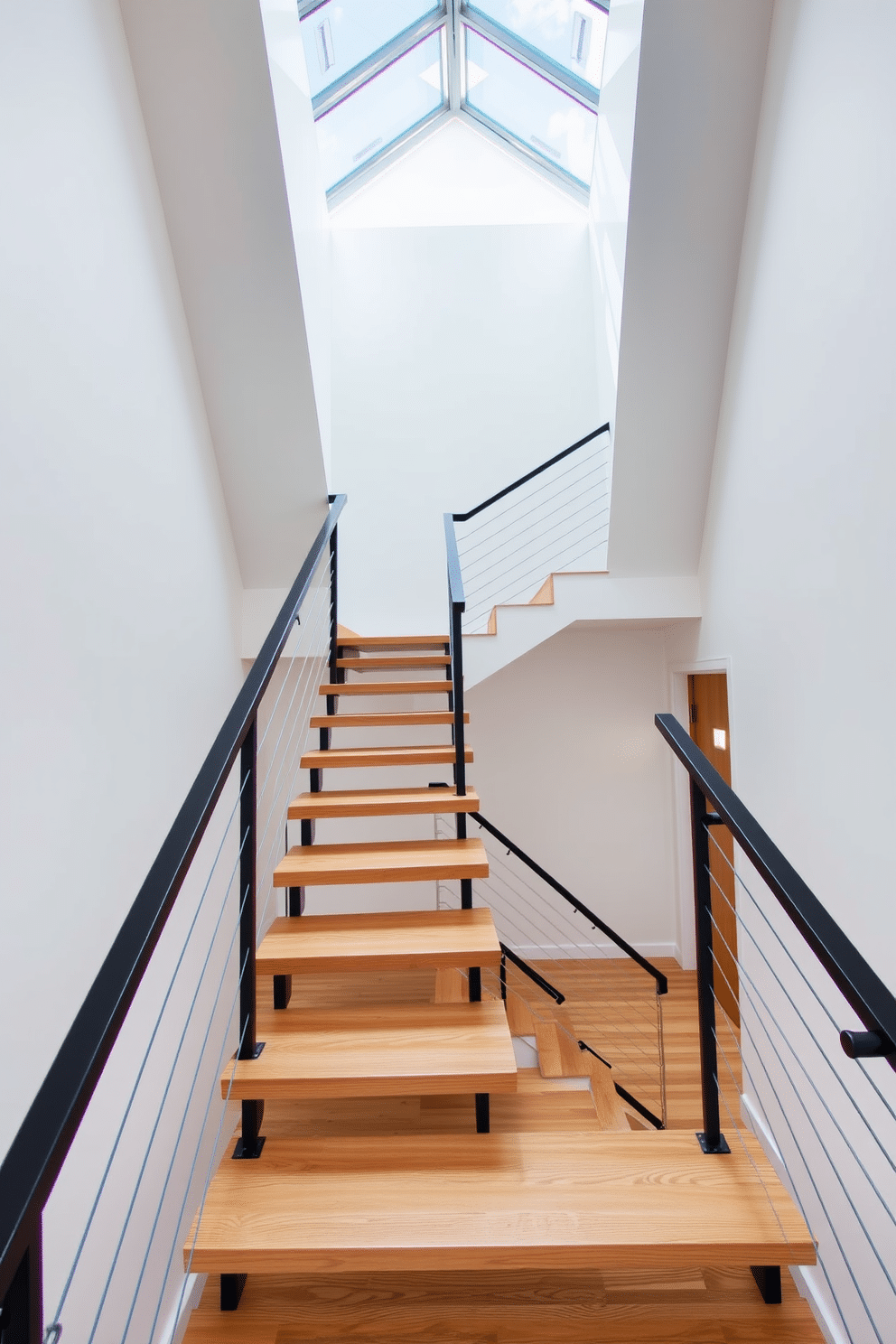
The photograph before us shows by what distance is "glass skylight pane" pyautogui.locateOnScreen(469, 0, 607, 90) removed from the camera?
4086 mm

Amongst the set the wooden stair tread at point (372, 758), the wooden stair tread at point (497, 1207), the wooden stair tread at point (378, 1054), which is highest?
the wooden stair tread at point (372, 758)

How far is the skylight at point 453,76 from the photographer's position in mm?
4230

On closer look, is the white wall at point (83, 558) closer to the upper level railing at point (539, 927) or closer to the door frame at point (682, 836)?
the upper level railing at point (539, 927)

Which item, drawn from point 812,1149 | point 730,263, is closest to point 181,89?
point 730,263

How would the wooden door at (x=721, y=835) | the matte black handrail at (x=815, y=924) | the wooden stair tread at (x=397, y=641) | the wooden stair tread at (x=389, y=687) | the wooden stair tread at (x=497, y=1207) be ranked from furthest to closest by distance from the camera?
the wooden door at (x=721, y=835), the wooden stair tread at (x=397, y=641), the wooden stair tread at (x=389, y=687), the wooden stair tread at (x=497, y=1207), the matte black handrail at (x=815, y=924)

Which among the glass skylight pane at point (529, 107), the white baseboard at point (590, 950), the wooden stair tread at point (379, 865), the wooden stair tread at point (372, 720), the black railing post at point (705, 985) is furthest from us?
the white baseboard at point (590, 950)

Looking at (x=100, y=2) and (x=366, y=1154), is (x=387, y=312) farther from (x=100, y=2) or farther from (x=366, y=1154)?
(x=366, y=1154)

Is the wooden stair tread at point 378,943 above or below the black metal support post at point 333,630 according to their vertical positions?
below

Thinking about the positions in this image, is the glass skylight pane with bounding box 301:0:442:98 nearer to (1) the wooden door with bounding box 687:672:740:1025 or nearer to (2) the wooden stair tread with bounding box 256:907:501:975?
(1) the wooden door with bounding box 687:672:740:1025

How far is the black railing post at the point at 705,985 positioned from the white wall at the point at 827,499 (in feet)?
1.91

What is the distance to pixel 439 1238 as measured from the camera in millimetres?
1344

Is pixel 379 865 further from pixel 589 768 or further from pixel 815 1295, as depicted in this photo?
pixel 589 768

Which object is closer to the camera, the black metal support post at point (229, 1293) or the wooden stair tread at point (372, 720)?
the black metal support post at point (229, 1293)

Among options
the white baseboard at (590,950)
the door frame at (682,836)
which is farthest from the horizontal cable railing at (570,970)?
the door frame at (682,836)
